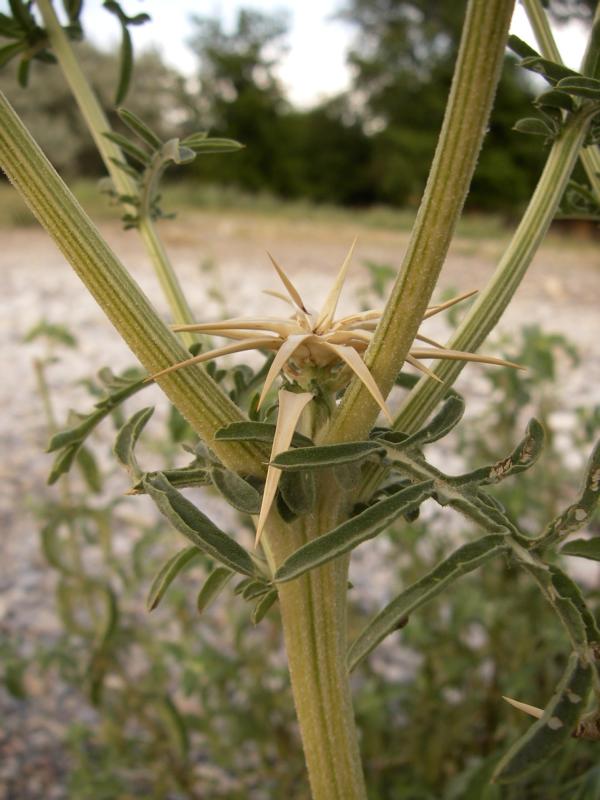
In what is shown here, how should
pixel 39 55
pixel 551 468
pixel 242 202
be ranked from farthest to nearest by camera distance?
pixel 242 202 → pixel 551 468 → pixel 39 55

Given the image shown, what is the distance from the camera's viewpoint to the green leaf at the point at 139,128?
58 centimetres

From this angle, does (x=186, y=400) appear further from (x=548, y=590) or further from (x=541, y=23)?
(x=541, y=23)

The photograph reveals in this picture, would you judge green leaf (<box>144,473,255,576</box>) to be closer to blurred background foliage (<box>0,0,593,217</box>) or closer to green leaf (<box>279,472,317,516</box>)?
green leaf (<box>279,472,317,516</box>)

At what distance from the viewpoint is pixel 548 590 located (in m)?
0.43

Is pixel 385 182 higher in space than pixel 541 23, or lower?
higher

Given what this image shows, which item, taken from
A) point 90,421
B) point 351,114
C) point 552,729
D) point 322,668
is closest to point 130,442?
point 90,421

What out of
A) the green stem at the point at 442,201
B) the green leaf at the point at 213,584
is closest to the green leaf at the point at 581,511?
the green stem at the point at 442,201

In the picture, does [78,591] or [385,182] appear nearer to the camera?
[78,591]

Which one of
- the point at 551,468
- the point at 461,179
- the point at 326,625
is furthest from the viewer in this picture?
the point at 551,468

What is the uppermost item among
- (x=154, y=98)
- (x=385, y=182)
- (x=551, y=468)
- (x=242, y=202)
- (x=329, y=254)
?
(x=154, y=98)

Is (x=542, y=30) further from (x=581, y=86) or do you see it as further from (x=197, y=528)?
(x=197, y=528)

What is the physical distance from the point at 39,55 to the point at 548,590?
63 cm

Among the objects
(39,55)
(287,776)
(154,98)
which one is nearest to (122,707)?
(287,776)

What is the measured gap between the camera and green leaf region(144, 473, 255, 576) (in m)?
0.42
